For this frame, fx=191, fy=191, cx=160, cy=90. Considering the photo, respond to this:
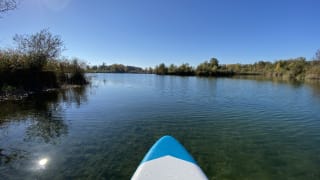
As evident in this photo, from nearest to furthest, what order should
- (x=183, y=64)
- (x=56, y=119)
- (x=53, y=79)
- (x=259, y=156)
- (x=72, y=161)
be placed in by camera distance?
1. (x=72, y=161)
2. (x=259, y=156)
3. (x=56, y=119)
4. (x=53, y=79)
5. (x=183, y=64)

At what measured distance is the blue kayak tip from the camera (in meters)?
3.65

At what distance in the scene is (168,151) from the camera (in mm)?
3848

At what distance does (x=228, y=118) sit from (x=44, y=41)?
21437 millimetres

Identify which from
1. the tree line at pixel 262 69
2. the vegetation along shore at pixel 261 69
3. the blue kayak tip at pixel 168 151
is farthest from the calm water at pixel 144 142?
the tree line at pixel 262 69

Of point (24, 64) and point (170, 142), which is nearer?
point (170, 142)

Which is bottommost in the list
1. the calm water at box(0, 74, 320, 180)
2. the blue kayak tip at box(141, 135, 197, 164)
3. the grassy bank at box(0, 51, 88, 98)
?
the calm water at box(0, 74, 320, 180)

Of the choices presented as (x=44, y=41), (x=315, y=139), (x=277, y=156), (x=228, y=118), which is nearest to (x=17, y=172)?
(x=277, y=156)

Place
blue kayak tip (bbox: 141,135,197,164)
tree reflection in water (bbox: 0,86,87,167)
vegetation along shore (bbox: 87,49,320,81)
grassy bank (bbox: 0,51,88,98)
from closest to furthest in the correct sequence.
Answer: blue kayak tip (bbox: 141,135,197,164) → tree reflection in water (bbox: 0,86,87,167) → grassy bank (bbox: 0,51,88,98) → vegetation along shore (bbox: 87,49,320,81)

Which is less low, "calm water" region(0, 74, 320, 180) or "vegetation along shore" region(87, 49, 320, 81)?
"vegetation along shore" region(87, 49, 320, 81)

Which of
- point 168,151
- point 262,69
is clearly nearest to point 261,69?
point 262,69

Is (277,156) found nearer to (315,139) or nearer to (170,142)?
(315,139)

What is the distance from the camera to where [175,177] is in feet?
10.1

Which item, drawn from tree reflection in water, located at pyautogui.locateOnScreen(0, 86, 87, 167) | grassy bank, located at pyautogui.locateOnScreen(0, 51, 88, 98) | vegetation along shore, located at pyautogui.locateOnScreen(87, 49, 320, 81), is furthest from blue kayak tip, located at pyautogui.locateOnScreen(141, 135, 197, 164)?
vegetation along shore, located at pyautogui.locateOnScreen(87, 49, 320, 81)

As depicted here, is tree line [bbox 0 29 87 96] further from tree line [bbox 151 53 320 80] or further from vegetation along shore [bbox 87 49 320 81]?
tree line [bbox 151 53 320 80]
